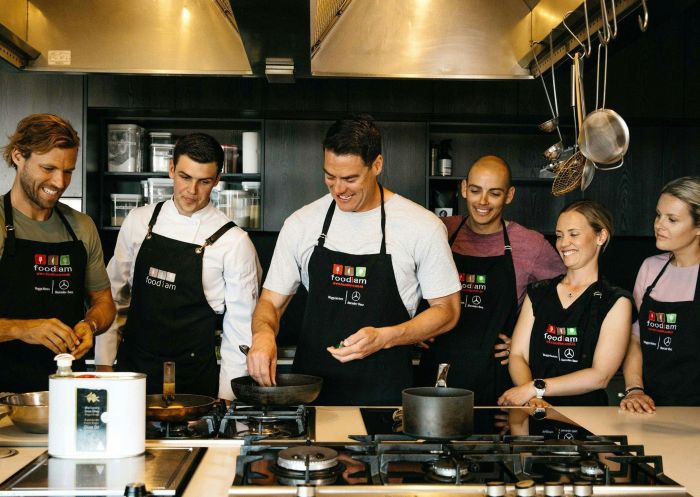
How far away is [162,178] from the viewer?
482 centimetres

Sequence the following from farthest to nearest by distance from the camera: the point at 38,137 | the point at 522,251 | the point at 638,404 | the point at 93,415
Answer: the point at 522,251 < the point at 38,137 < the point at 638,404 < the point at 93,415

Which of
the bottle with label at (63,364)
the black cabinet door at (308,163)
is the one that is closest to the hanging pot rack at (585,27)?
the bottle with label at (63,364)

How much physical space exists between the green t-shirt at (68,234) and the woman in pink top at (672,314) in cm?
184

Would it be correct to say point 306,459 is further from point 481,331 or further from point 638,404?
point 481,331

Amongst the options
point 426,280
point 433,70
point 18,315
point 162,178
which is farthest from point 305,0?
point 162,178

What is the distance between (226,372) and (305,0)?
1.45 metres

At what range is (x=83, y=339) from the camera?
238 centimetres

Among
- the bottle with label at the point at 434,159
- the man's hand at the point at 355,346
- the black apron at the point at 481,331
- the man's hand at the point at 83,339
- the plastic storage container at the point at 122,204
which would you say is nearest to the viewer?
the man's hand at the point at 355,346

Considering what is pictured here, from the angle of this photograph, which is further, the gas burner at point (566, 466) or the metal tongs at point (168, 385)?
the metal tongs at point (168, 385)

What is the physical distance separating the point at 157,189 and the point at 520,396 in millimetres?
2946

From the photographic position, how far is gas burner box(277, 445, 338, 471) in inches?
58.0

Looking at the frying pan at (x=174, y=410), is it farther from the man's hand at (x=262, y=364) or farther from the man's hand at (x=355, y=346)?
the man's hand at (x=355, y=346)

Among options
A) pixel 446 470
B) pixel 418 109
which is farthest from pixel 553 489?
pixel 418 109

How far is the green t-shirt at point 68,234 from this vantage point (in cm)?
264
